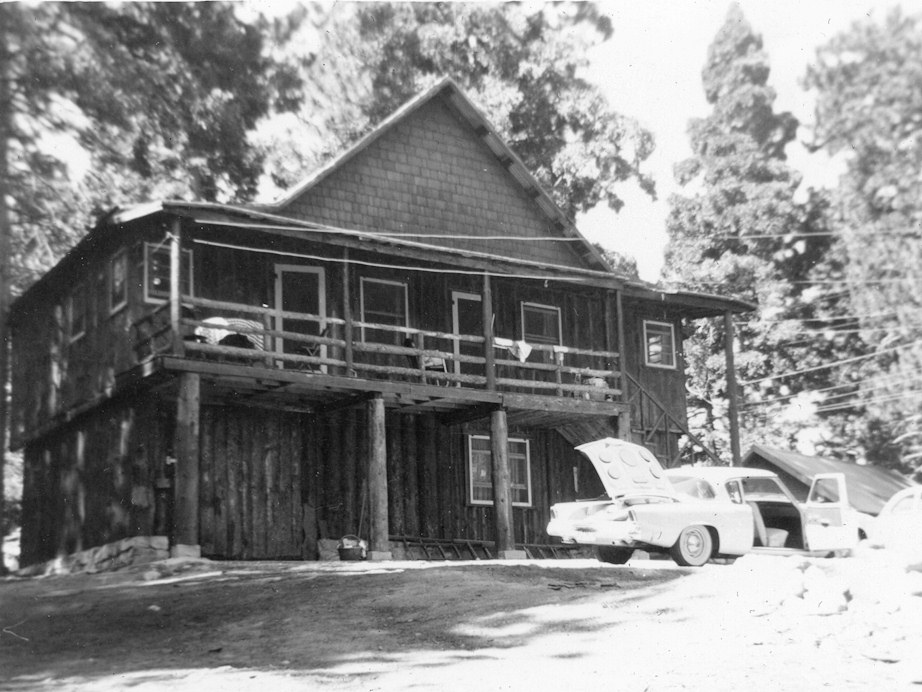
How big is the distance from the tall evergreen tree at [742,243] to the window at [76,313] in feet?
75.0

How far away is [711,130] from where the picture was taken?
4359cm

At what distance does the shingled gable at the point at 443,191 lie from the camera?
2439 centimetres

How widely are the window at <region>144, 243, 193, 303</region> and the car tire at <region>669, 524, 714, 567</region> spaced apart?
960 centimetres

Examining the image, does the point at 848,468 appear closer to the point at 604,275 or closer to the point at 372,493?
the point at 604,275

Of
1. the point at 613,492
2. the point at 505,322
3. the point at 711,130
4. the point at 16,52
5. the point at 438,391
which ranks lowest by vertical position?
the point at 613,492

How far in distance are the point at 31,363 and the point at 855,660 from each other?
21.4 meters

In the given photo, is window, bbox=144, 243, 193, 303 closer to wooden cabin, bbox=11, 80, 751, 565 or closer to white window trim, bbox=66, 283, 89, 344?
wooden cabin, bbox=11, 80, 751, 565

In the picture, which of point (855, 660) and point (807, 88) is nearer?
point (855, 660)

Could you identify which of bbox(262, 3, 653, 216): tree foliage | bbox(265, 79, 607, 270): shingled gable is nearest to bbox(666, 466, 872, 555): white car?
bbox(265, 79, 607, 270): shingled gable

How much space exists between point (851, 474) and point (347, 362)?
19609 mm

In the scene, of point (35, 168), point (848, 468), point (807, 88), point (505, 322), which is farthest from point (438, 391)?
point (848, 468)

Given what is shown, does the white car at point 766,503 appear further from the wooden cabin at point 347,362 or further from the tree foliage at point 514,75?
the tree foliage at point 514,75

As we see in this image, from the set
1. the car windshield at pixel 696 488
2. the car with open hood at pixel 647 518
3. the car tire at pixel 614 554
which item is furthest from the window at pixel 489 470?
the car windshield at pixel 696 488

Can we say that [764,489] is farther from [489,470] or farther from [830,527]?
[489,470]
